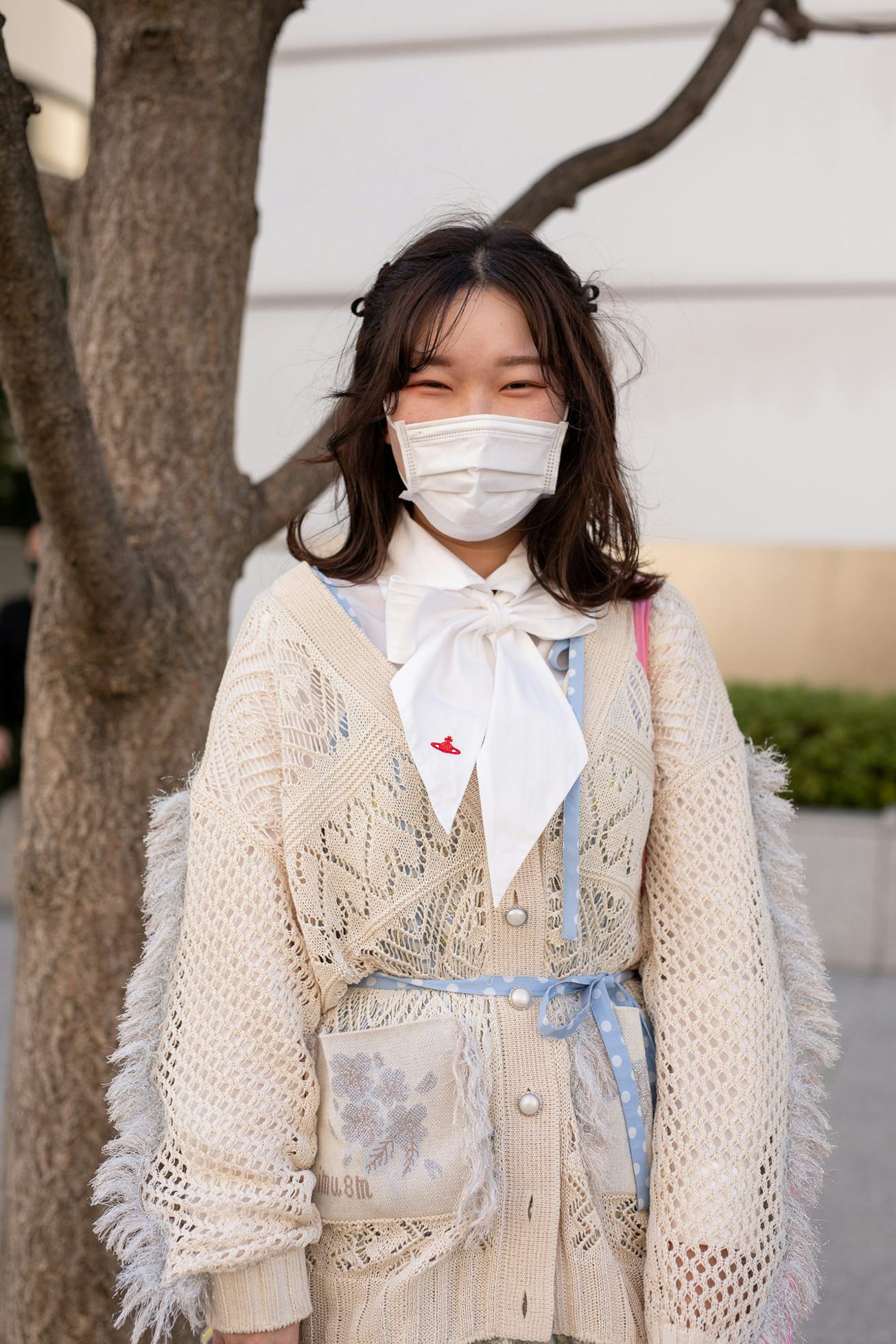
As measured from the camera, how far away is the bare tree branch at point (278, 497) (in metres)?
2.64

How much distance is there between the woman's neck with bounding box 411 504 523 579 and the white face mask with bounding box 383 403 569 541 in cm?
5

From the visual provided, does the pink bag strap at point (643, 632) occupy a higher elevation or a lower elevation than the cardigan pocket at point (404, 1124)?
higher

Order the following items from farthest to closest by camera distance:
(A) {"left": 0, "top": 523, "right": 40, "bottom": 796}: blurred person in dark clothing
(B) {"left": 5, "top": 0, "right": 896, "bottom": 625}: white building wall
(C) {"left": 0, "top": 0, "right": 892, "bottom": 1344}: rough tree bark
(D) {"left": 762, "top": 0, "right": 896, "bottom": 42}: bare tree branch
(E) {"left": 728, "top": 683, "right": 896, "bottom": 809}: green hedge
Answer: (A) {"left": 0, "top": 523, "right": 40, "bottom": 796}: blurred person in dark clothing
(E) {"left": 728, "top": 683, "right": 896, "bottom": 809}: green hedge
(B) {"left": 5, "top": 0, "right": 896, "bottom": 625}: white building wall
(D) {"left": 762, "top": 0, "right": 896, "bottom": 42}: bare tree branch
(C) {"left": 0, "top": 0, "right": 892, "bottom": 1344}: rough tree bark

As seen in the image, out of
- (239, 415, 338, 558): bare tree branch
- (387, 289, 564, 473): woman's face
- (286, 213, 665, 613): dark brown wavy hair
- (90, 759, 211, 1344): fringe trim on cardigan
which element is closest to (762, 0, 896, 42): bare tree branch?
(239, 415, 338, 558): bare tree branch

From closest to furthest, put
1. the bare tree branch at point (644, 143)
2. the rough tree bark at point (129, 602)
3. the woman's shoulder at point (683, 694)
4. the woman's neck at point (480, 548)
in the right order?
the woman's shoulder at point (683, 694)
the woman's neck at point (480, 548)
the rough tree bark at point (129, 602)
the bare tree branch at point (644, 143)

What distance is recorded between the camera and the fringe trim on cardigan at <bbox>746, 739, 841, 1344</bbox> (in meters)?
1.70

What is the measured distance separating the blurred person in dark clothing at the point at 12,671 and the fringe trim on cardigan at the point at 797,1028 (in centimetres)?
533

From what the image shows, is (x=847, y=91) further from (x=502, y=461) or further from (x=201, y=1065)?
(x=201, y=1065)

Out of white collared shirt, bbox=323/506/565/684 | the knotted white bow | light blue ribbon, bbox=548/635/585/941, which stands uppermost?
white collared shirt, bbox=323/506/565/684

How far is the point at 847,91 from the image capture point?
5652mm

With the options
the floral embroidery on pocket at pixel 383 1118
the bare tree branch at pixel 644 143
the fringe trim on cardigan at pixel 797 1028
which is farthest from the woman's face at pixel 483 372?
the bare tree branch at pixel 644 143

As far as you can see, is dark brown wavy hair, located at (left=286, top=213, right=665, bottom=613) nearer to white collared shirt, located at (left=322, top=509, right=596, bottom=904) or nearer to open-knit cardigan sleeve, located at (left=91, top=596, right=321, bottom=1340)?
white collared shirt, located at (left=322, top=509, right=596, bottom=904)

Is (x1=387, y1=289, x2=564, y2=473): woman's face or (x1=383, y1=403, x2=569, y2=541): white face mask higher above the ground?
(x1=387, y1=289, x2=564, y2=473): woman's face

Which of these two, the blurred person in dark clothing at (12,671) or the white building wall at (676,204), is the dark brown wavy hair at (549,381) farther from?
the blurred person in dark clothing at (12,671)
